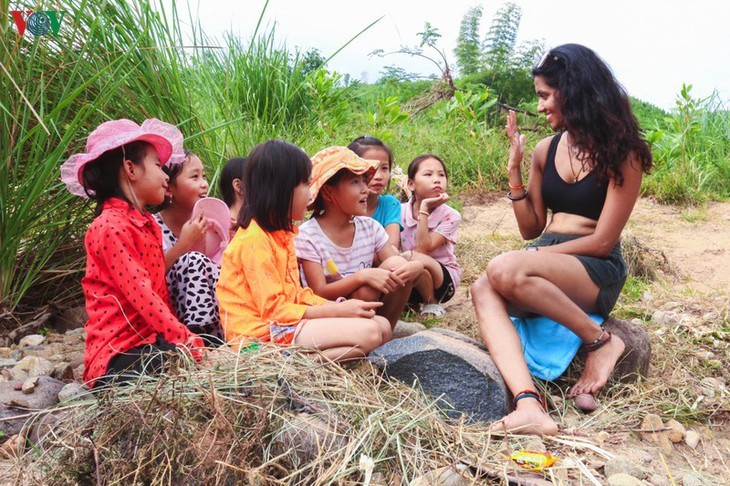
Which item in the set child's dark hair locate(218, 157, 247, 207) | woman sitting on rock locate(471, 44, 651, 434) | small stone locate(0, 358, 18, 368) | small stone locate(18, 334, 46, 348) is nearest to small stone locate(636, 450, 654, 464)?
woman sitting on rock locate(471, 44, 651, 434)

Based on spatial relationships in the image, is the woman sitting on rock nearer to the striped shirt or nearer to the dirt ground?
the dirt ground

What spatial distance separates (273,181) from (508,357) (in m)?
1.14

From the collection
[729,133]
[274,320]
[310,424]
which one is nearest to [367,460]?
[310,424]

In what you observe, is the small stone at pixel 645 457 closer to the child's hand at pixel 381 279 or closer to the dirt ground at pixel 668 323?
the dirt ground at pixel 668 323

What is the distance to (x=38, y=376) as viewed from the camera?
107 inches

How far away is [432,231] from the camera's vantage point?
3.81 m

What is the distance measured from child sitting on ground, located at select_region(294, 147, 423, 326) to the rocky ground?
2.22 ft

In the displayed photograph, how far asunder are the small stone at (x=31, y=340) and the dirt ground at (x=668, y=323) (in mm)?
2024

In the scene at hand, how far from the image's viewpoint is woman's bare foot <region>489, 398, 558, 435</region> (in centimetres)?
236

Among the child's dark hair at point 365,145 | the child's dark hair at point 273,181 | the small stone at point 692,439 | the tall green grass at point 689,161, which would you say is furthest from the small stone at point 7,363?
the tall green grass at point 689,161

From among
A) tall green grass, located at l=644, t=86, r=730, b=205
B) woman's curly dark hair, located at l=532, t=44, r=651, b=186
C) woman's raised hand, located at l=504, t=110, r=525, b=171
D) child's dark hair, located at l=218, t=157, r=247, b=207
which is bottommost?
tall green grass, located at l=644, t=86, r=730, b=205

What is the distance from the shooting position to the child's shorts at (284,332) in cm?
256

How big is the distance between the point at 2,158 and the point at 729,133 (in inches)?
346

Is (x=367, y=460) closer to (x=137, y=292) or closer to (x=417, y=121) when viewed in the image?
(x=137, y=292)
